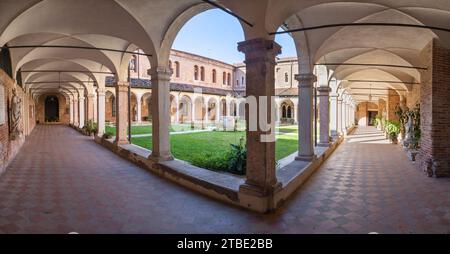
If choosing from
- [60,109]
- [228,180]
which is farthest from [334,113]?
[60,109]

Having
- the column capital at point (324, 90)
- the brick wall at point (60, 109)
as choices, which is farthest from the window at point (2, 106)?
the brick wall at point (60, 109)

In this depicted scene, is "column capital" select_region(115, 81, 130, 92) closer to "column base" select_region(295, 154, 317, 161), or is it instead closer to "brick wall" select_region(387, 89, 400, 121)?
"column base" select_region(295, 154, 317, 161)

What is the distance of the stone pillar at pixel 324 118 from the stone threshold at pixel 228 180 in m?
2.51

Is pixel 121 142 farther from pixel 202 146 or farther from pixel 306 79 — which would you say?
pixel 306 79

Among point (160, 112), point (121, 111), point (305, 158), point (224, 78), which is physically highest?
point (224, 78)

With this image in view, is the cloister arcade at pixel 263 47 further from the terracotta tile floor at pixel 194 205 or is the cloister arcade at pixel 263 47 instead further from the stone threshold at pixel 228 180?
the terracotta tile floor at pixel 194 205

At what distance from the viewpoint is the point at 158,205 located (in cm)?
550

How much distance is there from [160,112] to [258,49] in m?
4.27

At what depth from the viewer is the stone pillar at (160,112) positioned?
8.34 meters

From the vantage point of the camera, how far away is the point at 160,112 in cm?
838

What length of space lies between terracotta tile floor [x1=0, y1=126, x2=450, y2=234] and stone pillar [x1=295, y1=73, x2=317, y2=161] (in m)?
0.75

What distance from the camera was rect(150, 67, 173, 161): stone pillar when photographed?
8336mm

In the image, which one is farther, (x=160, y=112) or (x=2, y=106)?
(x=2, y=106)
